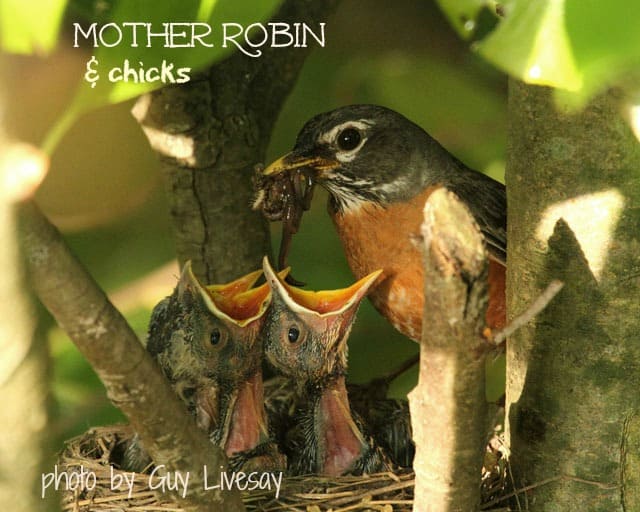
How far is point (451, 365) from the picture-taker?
1.68 m

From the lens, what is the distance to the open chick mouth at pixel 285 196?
2830 millimetres

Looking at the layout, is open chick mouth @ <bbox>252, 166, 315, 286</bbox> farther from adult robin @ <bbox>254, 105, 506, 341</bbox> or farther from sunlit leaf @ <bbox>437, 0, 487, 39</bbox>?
sunlit leaf @ <bbox>437, 0, 487, 39</bbox>

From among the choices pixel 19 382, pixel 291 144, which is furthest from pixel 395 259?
pixel 19 382

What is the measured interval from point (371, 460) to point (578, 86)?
1.74m

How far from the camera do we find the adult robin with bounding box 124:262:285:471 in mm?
2697

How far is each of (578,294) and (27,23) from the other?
1267 mm

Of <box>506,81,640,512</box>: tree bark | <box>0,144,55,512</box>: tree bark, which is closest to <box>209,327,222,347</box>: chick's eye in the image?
<box>506,81,640,512</box>: tree bark

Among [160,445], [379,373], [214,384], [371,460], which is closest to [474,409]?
[160,445]

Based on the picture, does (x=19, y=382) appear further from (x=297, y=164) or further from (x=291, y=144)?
(x=291, y=144)

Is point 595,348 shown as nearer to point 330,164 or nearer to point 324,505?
point 324,505

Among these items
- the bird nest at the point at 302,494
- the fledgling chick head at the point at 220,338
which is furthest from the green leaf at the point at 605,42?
the fledgling chick head at the point at 220,338

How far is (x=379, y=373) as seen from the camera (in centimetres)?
361

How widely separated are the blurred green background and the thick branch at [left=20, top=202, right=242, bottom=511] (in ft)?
5.71

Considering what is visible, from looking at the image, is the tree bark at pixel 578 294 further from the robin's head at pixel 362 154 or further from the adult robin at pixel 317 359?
the robin's head at pixel 362 154
